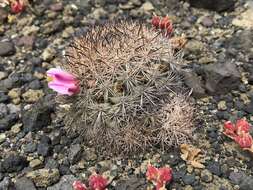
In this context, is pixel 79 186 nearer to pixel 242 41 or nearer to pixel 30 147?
pixel 30 147

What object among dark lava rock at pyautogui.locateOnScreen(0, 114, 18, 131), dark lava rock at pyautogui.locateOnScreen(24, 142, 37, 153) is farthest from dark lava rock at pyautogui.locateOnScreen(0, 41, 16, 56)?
dark lava rock at pyautogui.locateOnScreen(24, 142, 37, 153)

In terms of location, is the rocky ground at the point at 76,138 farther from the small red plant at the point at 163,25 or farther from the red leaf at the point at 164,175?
the small red plant at the point at 163,25

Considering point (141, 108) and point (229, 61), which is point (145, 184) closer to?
point (141, 108)

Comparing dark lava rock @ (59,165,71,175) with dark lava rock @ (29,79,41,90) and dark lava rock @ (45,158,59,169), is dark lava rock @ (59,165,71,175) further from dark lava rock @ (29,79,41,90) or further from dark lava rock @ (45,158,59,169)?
dark lava rock @ (29,79,41,90)

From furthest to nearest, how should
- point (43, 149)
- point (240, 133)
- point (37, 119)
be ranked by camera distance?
point (37, 119), point (43, 149), point (240, 133)

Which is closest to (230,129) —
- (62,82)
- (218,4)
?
(62,82)

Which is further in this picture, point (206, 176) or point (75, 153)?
point (75, 153)

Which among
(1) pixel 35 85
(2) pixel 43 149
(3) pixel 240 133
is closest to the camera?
(3) pixel 240 133
